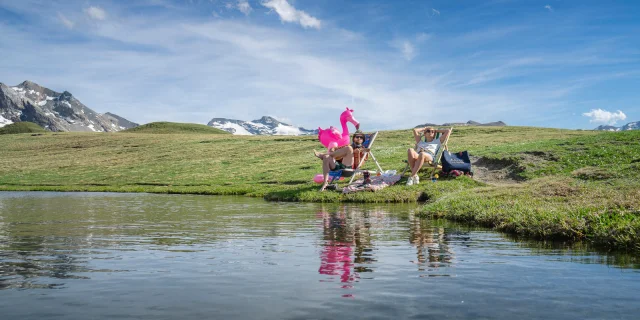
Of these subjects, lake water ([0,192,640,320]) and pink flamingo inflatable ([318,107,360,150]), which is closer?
lake water ([0,192,640,320])

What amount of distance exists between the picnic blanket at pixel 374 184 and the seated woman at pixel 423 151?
111cm

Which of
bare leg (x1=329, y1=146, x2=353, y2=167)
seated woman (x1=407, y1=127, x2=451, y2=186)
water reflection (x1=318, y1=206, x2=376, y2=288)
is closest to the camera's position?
water reflection (x1=318, y1=206, x2=376, y2=288)

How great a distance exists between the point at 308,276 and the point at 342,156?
17.6 m

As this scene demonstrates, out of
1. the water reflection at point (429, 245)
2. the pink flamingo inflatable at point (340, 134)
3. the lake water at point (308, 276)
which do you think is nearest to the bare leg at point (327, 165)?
the pink flamingo inflatable at point (340, 134)

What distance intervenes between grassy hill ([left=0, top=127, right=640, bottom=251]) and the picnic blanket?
62cm

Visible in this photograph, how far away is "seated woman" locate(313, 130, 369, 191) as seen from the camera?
24.2 meters

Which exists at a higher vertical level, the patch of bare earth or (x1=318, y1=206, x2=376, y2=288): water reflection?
the patch of bare earth

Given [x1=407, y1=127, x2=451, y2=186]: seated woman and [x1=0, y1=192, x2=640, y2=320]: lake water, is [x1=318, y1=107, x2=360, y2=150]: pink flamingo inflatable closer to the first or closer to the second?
[x1=407, y1=127, x2=451, y2=186]: seated woman

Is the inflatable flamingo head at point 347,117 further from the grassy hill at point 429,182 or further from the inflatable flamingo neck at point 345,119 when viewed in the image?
the grassy hill at point 429,182

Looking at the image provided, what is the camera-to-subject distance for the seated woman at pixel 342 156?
79.5 ft

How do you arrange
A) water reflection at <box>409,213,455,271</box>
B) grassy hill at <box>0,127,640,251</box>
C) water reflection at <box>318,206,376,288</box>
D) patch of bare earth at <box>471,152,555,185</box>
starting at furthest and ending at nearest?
1. patch of bare earth at <box>471,152,555,185</box>
2. grassy hill at <box>0,127,640,251</box>
3. water reflection at <box>409,213,455,271</box>
4. water reflection at <box>318,206,376,288</box>

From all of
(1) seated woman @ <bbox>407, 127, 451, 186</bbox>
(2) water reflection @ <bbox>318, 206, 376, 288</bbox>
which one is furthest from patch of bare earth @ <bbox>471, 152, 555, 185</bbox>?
(2) water reflection @ <bbox>318, 206, 376, 288</bbox>

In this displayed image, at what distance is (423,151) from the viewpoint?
24.3 metres

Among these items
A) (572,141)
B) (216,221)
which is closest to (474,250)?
(216,221)
